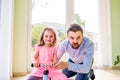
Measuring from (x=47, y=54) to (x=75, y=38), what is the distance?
0.77ft

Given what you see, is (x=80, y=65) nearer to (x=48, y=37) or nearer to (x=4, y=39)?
(x=48, y=37)

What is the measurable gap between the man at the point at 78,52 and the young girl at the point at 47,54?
6 centimetres

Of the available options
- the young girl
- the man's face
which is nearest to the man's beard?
the man's face

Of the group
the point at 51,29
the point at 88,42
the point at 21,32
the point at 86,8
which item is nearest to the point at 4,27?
the point at 21,32

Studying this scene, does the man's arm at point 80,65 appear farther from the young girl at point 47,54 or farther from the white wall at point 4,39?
the white wall at point 4,39

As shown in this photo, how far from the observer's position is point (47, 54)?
126 centimetres

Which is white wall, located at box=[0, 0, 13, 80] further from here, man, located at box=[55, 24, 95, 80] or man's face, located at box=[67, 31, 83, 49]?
man's face, located at box=[67, 31, 83, 49]

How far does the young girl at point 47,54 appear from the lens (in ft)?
4.07

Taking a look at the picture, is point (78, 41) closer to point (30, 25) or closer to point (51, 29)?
point (51, 29)

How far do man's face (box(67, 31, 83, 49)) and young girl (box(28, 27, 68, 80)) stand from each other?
0.15 m

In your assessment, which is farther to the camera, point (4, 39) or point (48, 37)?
A: point (4, 39)

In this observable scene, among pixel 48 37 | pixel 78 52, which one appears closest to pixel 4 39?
pixel 48 37

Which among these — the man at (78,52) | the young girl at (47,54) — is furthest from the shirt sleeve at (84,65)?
the young girl at (47,54)

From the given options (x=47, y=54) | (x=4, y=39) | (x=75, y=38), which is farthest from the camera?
(x=4, y=39)
